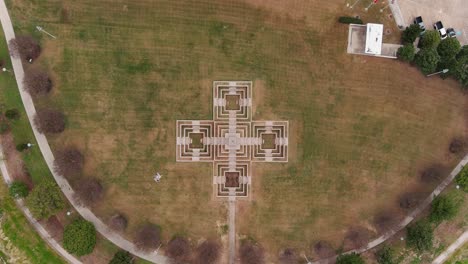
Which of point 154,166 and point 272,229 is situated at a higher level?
point 154,166

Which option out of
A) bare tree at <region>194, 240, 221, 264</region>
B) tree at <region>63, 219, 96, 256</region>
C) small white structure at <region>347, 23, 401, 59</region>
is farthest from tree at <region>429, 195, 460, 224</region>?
tree at <region>63, 219, 96, 256</region>

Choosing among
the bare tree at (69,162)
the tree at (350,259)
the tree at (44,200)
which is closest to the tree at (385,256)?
the tree at (350,259)

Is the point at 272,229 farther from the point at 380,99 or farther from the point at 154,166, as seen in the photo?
the point at 380,99

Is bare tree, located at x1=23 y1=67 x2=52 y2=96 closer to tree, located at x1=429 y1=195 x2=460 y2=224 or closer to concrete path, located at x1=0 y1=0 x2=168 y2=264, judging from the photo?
concrete path, located at x1=0 y1=0 x2=168 y2=264

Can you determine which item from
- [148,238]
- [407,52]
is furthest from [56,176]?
[407,52]

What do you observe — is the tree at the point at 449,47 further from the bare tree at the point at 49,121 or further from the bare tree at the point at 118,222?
the bare tree at the point at 49,121

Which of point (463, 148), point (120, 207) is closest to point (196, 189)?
point (120, 207)
